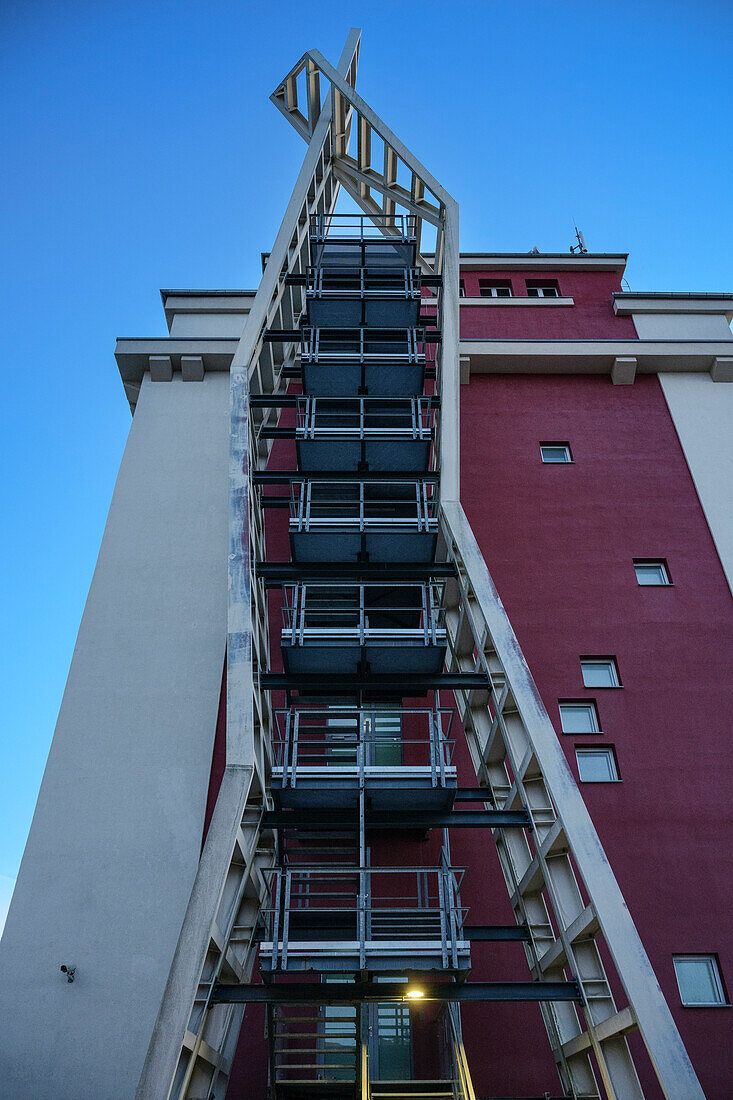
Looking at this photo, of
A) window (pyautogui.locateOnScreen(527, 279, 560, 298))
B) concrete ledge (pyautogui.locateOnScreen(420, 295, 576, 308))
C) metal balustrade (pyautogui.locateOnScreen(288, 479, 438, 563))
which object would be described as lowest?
metal balustrade (pyautogui.locateOnScreen(288, 479, 438, 563))

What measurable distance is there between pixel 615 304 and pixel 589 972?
55.4 ft

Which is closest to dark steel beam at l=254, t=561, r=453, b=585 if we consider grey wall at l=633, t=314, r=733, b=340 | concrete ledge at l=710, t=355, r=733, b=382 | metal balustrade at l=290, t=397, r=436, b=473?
metal balustrade at l=290, t=397, r=436, b=473

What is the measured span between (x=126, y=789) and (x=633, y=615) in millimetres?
9853

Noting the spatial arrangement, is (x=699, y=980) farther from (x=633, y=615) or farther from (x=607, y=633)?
(x=633, y=615)

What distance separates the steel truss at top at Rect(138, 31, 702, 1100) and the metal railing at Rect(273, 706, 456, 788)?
609 mm

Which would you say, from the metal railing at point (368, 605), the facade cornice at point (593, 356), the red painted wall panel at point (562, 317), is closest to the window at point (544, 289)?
the red painted wall panel at point (562, 317)

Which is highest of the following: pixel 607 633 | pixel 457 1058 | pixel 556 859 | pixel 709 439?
pixel 709 439

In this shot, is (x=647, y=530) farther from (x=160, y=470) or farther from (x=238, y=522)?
(x=160, y=470)

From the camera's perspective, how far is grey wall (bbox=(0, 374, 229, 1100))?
13586 mm

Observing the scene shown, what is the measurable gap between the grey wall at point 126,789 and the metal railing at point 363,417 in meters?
2.60

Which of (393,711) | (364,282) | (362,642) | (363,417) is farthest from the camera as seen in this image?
(364,282)

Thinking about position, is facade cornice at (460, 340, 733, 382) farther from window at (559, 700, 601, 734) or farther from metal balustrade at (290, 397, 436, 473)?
window at (559, 700, 601, 734)

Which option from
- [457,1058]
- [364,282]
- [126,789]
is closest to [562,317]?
[364,282]

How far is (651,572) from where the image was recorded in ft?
61.3
